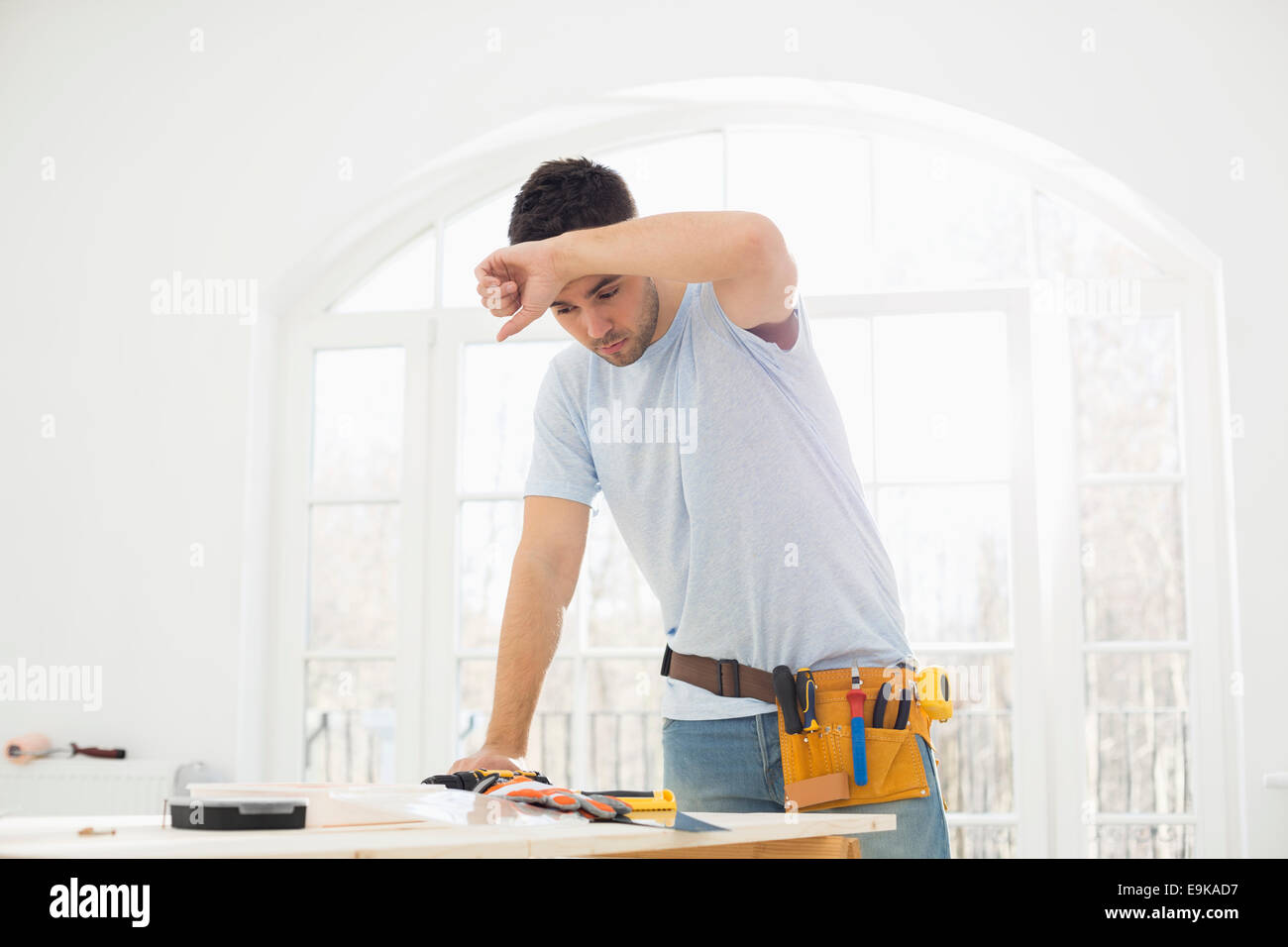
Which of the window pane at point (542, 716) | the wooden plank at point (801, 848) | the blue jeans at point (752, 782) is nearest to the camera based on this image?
the wooden plank at point (801, 848)

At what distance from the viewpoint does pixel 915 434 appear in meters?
3.16

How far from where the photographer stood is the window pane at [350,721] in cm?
325

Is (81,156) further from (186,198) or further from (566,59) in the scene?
(566,59)

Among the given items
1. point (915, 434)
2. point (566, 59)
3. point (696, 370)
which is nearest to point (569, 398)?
point (696, 370)

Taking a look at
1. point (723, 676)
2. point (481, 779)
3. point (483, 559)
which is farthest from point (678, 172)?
point (481, 779)

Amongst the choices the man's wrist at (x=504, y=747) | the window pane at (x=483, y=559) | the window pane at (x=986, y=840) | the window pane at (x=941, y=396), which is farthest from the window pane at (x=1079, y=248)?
the man's wrist at (x=504, y=747)

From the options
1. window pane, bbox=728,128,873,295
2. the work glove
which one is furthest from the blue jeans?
window pane, bbox=728,128,873,295

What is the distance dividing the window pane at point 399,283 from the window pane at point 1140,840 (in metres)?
2.29

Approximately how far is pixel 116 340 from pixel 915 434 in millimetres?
2207

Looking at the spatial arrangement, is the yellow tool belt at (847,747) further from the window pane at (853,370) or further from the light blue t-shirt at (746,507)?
the window pane at (853,370)

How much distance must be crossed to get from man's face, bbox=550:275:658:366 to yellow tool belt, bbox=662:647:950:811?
1.63 ft

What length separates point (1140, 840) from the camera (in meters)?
2.97
